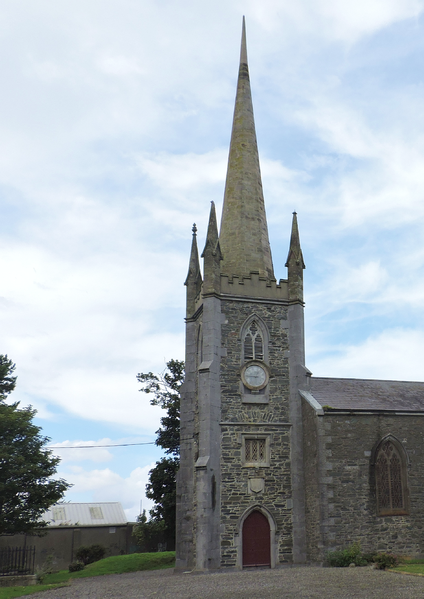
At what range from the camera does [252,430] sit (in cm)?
2394

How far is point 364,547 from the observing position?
Result: 857 inches

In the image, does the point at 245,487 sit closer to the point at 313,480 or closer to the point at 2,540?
the point at 313,480

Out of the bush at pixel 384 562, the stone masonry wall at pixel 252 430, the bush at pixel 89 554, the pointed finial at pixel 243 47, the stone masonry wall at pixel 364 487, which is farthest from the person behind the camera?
the bush at pixel 89 554

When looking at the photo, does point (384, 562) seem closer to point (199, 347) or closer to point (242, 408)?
point (242, 408)

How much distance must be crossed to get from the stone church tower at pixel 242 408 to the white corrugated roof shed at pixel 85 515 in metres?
17.5

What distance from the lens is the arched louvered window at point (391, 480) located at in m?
22.8

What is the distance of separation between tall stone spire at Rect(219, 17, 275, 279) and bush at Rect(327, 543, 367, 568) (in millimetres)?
11728

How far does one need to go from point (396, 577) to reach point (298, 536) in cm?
735

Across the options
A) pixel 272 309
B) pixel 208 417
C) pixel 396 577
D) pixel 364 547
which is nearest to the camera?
pixel 396 577

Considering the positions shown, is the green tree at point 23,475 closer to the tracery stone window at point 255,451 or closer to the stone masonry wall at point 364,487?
the tracery stone window at point 255,451

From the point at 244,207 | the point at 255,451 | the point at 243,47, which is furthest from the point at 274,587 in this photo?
the point at 243,47

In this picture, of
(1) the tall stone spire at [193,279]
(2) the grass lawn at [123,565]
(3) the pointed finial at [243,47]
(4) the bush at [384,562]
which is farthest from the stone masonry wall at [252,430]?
(3) the pointed finial at [243,47]

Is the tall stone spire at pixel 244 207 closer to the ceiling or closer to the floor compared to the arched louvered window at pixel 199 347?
closer to the ceiling

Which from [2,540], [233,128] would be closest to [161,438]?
[2,540]
